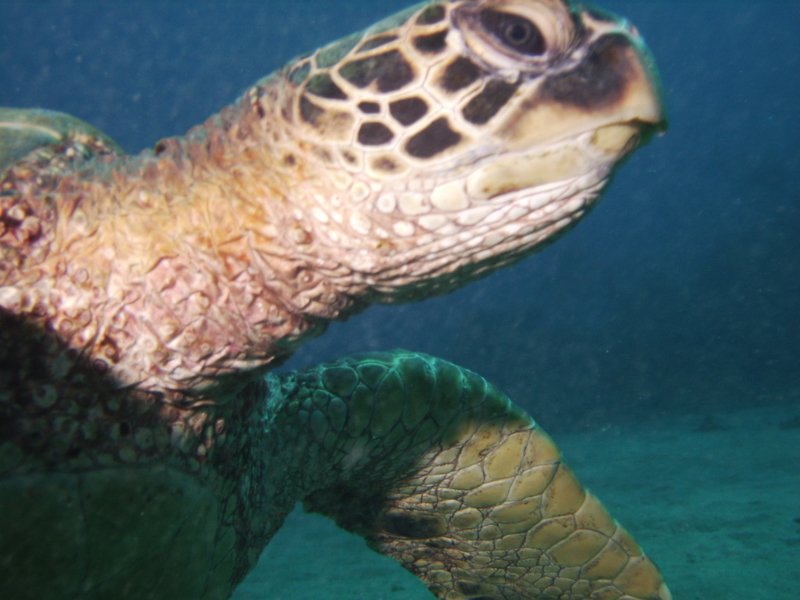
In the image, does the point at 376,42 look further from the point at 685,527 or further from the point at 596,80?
the point at 685,527

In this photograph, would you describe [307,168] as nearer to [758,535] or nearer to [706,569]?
[706,569]

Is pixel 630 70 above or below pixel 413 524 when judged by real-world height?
above

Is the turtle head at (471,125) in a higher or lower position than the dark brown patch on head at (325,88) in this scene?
lower

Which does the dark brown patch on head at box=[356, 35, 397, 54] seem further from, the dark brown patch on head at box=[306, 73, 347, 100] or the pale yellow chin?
the pale yellow chin

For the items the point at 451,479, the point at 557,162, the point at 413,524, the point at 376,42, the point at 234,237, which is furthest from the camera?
the point at 413,524

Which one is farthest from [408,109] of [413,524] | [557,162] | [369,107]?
[413,524]

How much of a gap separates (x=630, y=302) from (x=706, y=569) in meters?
15.6

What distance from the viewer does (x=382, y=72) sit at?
97cm

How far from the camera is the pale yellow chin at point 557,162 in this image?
0.89 metres

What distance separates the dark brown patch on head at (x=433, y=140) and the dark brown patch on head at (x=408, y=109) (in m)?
0.03

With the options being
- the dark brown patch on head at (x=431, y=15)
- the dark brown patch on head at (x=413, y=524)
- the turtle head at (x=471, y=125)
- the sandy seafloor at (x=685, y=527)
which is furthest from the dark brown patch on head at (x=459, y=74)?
the sandy seafloor at (x=685, y=527)

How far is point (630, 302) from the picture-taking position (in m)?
17.9

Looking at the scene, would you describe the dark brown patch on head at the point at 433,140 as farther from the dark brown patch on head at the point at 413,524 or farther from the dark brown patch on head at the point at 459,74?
the dark brown patch on head at the point at 413,524

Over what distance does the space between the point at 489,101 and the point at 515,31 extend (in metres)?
0.15
